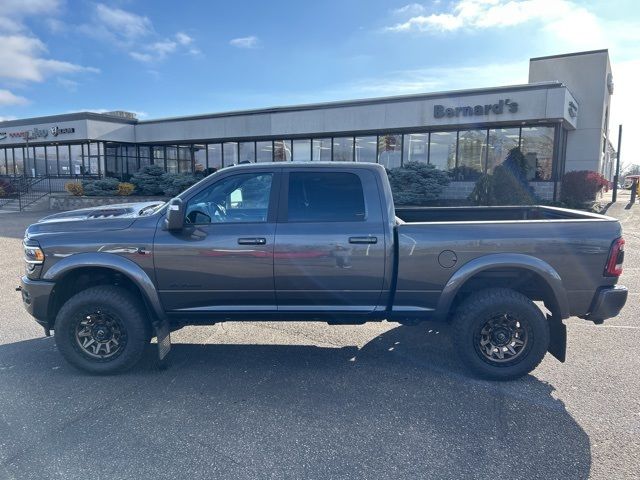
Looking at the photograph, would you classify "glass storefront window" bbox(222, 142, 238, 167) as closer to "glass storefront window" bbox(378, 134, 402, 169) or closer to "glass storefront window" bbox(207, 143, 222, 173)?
"glass storefront window" bbox(207, 143, 222, 173)

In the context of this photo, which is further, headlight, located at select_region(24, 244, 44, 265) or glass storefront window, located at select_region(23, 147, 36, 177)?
glass storefront window, located at select_region(23, 147, 36, 177)

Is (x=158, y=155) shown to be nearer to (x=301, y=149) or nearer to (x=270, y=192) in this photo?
(x=301, y=149)

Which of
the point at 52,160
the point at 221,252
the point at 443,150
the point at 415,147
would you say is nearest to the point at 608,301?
the point at 221,252

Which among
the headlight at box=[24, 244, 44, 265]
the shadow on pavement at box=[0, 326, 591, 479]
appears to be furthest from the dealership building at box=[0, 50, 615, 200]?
the shadow on pavement at box=[0, 326, 591, 479]

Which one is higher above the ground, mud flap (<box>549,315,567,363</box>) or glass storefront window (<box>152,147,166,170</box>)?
glass storefront window (<box>152,147,166,170</box>)

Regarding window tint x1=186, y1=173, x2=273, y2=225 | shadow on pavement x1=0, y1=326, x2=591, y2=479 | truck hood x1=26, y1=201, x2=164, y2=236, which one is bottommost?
shadow on pavement x1=0, y1=326, x2=591, y2=479

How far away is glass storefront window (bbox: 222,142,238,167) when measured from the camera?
25.4 metres

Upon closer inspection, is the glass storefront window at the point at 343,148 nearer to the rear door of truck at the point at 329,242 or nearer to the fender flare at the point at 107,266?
the rear door of truck at the point at 329,242

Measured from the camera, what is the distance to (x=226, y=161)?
26000mm

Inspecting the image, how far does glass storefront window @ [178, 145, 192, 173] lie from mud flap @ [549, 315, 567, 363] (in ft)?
85.0

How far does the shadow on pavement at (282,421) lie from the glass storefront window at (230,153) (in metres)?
21.7

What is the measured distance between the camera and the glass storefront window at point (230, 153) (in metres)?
25.4

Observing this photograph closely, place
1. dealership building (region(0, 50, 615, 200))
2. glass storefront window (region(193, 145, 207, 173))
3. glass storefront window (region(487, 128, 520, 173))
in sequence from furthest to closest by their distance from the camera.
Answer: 1. glass storefront window (region(193, 145, 207, 173))
2. glass storefront window (region(487, 128, 520, 173))
3. dealership building (region(0, 50, 615, 200))

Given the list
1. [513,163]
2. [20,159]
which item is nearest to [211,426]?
[513,163]
